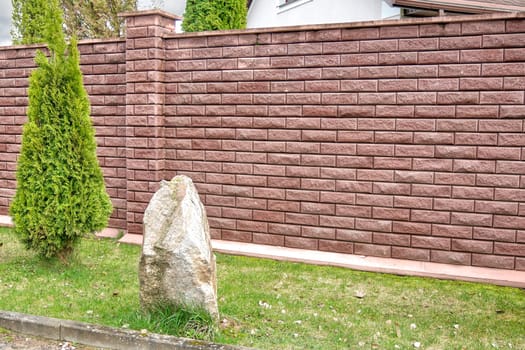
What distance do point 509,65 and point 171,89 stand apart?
158 inches

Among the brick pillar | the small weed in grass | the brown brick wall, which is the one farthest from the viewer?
A: the brown brick wall

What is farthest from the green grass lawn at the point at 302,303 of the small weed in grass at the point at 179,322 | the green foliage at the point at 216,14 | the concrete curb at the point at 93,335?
the green foliage at the point at 216,14

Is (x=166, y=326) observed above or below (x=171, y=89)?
below

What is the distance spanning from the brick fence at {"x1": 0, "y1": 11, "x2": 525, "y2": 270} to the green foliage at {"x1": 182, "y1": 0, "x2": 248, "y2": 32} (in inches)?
185

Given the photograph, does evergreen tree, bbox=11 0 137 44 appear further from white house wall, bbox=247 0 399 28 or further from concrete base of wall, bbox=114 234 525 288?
concrete base of wall, bbox=114 234 525 288

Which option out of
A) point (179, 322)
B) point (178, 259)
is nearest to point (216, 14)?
point (178, 259)

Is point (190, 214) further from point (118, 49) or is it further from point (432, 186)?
point (118, 49)

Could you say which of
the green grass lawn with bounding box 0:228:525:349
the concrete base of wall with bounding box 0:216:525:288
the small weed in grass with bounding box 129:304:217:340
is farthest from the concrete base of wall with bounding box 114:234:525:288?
the small weed in grass with bounding box 129:304:217:340

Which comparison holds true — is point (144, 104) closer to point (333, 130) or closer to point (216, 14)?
point (333, 130)

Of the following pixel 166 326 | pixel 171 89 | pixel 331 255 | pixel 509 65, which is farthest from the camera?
pixel 171 89

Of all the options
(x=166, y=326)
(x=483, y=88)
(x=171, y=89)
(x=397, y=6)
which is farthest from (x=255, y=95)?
(x=397, y=6)

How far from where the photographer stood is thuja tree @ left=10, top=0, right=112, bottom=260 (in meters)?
5.96

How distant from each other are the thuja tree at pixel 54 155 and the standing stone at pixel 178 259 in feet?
5.79

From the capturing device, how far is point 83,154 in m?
6.07
